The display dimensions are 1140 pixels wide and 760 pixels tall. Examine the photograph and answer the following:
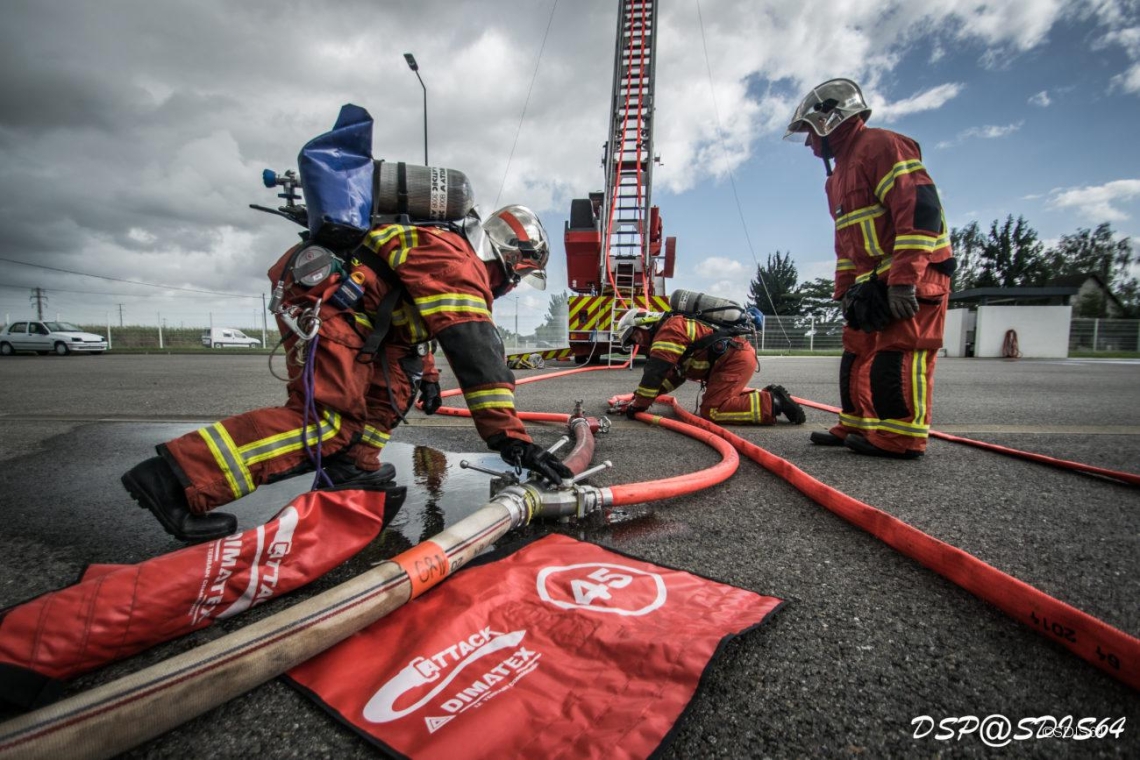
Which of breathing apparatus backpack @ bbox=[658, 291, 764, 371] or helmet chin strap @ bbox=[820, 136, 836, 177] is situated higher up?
helmet chin strap @ bbox=[820, 136, 836, 177]

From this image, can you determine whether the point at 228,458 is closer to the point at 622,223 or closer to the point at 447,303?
the point at 447,303

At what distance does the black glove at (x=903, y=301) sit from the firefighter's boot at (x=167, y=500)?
319cm

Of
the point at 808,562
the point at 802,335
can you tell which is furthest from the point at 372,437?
the point at 802,335

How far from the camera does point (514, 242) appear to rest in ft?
7.82

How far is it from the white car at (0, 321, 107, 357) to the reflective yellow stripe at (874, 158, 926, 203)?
2701 centimetres

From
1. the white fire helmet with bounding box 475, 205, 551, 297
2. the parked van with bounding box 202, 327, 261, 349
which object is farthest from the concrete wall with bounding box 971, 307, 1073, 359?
the parked van with bounding box 202, 327, 261, 349

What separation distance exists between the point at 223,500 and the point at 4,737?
2.83ft

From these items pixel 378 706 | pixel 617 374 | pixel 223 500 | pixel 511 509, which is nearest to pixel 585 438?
pixel 511 509

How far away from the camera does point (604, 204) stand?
969 cm

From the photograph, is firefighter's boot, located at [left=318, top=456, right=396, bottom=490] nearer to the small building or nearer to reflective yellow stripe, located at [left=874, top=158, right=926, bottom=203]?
reflective yellow stripe, located at [left=874, top=158, right=926, bottom=203]

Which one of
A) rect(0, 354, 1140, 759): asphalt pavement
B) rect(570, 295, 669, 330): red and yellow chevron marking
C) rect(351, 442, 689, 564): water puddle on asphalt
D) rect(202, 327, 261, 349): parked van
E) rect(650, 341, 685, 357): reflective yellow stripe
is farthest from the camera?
rect(202, 327, 261, 349): parked van

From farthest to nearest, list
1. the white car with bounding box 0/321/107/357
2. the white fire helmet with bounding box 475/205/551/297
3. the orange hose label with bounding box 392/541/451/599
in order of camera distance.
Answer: the white car with bounding box 0/321/107/357, the white fire helmet with bounding box 475/205/551/297, the orange hose label with bounding box 392/541/451/599

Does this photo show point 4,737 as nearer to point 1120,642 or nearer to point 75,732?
point 75,732

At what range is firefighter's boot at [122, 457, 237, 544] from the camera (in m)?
1.44
